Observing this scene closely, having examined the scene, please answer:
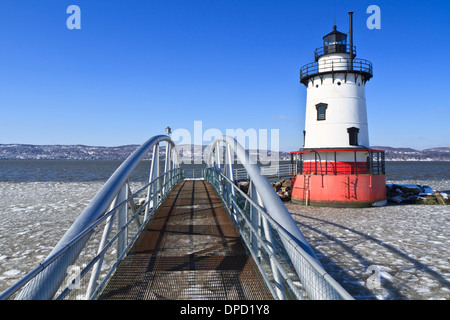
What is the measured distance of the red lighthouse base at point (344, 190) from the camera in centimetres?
1792

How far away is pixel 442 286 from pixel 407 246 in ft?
10.7

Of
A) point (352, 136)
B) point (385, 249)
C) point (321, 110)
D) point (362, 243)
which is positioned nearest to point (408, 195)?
point (352, 136)

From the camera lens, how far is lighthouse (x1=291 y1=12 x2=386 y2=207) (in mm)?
18094

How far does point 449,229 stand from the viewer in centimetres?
1262

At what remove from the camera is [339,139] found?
18.8m

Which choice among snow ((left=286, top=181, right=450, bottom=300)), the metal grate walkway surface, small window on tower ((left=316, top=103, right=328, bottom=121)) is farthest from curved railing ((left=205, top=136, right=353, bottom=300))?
small window on tower ((left=316, top=103, right=328, bottom=121))

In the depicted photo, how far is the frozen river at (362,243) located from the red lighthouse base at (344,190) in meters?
0.71

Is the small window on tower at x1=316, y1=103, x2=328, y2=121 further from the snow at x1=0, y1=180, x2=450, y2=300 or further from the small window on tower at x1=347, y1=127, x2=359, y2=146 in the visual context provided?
the snow at x1=0, y1=180, x2=450, y2=300

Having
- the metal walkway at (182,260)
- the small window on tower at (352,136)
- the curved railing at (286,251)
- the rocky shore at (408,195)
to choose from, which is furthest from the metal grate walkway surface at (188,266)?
the rocky shore at (408,195)

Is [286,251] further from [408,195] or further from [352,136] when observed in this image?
[408,195]

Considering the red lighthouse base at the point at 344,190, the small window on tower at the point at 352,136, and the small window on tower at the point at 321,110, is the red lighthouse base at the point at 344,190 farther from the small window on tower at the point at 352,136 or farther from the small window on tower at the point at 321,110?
the small window on tower at the point at 321,110

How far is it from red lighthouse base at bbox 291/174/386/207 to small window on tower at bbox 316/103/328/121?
11.9ft
